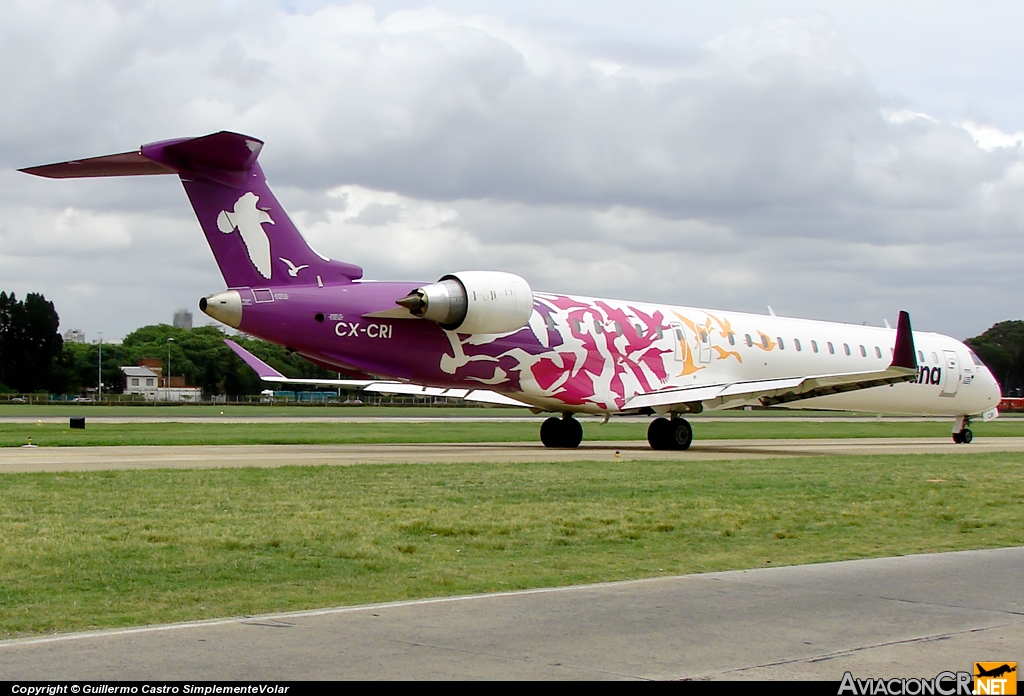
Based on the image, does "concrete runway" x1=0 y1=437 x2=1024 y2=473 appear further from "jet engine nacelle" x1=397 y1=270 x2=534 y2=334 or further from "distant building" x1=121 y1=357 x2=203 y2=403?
"distant building" x1=121 y1=357 x2=203 y2=403

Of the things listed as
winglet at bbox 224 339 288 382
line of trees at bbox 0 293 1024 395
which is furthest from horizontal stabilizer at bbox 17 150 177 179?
line of trees at bbox 0 293 1024 395

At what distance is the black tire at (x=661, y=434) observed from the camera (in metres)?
32.0

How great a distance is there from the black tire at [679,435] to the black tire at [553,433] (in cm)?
330

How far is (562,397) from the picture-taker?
1230 inches

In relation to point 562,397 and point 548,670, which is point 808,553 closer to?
point 548,670

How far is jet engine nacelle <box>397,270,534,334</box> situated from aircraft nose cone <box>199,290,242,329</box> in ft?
12.6

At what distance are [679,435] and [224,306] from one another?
41.9ft

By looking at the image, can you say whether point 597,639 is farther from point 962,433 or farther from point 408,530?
point 962,433

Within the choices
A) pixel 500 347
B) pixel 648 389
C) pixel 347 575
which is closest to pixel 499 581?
pixel 347 575

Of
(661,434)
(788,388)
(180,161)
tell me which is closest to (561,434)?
(661,434)

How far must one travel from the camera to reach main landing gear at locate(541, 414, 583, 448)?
33594 millimetres

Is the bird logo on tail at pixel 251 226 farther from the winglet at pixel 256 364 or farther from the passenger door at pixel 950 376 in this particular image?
the passenger door at pixel 950 376

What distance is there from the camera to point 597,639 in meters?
8.08

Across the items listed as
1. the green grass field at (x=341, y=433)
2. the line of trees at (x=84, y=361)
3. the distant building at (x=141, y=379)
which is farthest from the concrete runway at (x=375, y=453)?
the distant building at (x=141, y=379)
